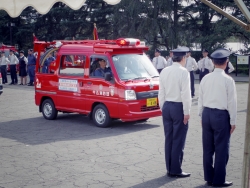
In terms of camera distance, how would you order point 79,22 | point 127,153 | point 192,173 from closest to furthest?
point 192,173
point 127,153
point 79,22

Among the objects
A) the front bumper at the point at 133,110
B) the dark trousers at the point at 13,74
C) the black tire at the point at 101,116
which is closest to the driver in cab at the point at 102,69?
the black tire at the point at 101,116

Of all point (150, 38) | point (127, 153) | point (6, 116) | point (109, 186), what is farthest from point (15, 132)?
point (150, 38)

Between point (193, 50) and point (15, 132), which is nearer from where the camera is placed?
point (15, 132)

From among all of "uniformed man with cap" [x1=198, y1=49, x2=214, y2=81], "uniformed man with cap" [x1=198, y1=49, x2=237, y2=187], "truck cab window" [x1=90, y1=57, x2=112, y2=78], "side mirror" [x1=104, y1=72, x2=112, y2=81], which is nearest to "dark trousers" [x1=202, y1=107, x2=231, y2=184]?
"uniformed man with cap" [x1=198, y1=49, x2=237, y2=187]

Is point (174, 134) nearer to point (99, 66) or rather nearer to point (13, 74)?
point (99, 66)

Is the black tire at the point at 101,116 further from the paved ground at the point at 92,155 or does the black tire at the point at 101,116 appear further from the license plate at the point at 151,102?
the license plate at the point at 151,102

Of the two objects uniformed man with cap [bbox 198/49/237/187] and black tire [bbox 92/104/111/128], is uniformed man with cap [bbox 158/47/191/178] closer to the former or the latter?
uniformed man with cap [bbox 198/49/237/187]

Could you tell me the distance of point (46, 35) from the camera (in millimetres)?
46469

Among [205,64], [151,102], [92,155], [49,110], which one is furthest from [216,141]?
[205,64]

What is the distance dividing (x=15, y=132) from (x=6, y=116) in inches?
108

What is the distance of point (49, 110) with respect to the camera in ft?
41.0

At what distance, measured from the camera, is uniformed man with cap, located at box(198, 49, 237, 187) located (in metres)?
6.02

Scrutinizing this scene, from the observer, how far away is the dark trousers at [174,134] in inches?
262

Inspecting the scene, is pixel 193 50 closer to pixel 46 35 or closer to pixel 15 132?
pixel 46 35
